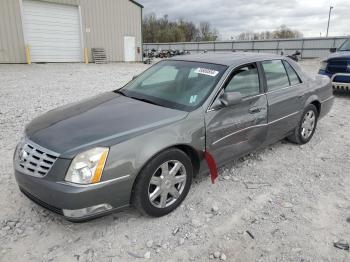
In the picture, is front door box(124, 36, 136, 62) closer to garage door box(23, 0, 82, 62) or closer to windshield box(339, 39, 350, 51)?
garage door box(23, 0, 82, 62)

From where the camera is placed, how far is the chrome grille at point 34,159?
242cm

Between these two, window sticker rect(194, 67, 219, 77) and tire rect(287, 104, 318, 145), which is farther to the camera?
tire rect(287, 104, 318, 145)

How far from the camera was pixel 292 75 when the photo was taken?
14.6ft

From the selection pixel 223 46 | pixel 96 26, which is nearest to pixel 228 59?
pixel 96 26

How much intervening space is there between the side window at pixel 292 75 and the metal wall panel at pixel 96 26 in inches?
638

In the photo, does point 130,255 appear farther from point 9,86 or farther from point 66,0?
point 66,0

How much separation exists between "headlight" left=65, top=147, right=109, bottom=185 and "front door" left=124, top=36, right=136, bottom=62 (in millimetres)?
20509

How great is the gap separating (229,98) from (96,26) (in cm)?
1847

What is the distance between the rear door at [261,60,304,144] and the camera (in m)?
3.93

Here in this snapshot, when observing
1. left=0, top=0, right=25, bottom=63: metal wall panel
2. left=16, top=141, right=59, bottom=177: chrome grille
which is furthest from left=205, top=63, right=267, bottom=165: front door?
left=0, top=0, right=25, bottom=63: metal wall panel

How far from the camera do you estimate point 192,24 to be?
69.9m

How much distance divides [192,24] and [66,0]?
56409mm

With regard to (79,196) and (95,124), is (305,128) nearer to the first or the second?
(95,124)

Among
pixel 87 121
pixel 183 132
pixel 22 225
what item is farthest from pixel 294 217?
pixel 22 225
